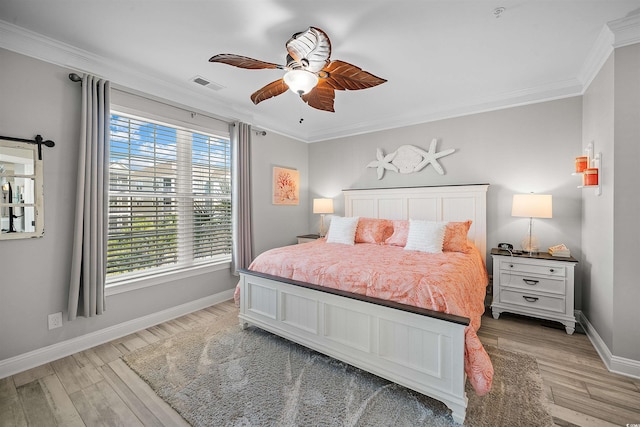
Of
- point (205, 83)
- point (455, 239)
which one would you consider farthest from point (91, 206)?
point (455, 239)

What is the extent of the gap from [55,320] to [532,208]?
15.3ft

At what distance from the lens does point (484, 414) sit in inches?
67.2

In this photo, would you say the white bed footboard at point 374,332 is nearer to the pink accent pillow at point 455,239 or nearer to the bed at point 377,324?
the bed at point 377,324

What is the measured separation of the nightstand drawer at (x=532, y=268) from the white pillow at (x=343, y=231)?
1.71 metres

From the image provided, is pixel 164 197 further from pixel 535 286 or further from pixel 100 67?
pixel 535 286

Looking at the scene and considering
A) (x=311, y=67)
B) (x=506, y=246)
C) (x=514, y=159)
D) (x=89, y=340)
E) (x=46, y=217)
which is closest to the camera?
(x=311, y=67)

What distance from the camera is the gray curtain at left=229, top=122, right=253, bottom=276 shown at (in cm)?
376

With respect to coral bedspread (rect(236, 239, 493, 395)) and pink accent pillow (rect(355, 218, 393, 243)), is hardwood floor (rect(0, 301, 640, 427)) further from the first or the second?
pink accent pillow (rect(355, 218, 393, 243))

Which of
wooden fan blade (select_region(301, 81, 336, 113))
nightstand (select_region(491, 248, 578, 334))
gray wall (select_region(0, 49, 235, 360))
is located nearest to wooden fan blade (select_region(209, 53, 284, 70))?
wooden fan blade (select_region(301, 81, 336, 113))

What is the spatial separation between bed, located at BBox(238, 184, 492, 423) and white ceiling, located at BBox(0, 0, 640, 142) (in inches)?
70.0

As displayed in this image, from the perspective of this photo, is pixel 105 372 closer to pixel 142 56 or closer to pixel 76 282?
pixel 76 282

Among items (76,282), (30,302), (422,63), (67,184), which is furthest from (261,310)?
(422,63)

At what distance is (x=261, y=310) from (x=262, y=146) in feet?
8.39

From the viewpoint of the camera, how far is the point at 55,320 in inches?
93.1
